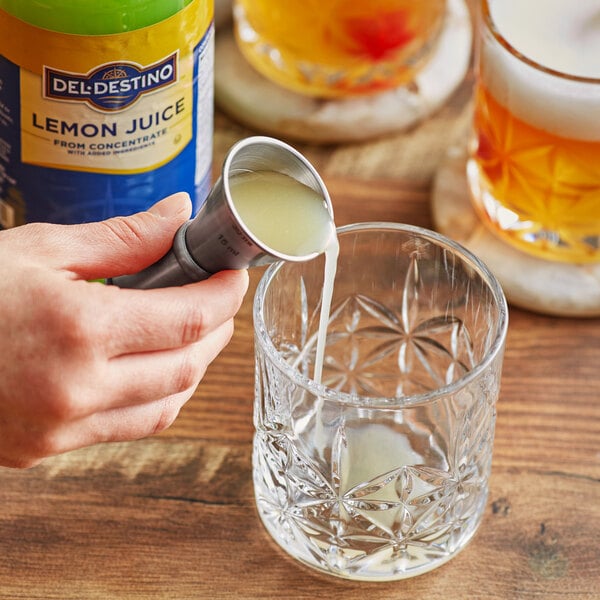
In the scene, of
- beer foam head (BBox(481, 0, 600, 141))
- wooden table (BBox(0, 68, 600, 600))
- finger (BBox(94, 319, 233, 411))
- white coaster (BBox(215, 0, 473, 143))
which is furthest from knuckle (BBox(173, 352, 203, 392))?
white coaster (BBox(215, 0, 473, 143))

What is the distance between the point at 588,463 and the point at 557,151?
264 mm

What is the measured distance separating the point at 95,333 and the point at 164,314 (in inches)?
1.8

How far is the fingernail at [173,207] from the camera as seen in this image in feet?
2.69

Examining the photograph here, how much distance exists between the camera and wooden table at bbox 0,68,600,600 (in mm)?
914

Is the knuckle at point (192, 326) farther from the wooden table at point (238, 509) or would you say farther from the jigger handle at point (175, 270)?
the wooden table at point (238, 509)

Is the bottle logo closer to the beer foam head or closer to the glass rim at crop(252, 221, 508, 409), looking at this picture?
the glass rim at crop(252, 221, 508, 409)

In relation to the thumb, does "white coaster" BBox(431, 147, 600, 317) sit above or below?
below

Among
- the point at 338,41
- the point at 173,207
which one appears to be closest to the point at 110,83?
the point at 173,207

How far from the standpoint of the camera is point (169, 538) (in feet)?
3.09

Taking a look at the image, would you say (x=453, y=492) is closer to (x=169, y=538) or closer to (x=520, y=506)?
(x=520, y=506)

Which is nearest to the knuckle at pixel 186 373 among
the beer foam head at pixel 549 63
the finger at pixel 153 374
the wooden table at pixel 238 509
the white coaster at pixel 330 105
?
the finger at pixel 153 374

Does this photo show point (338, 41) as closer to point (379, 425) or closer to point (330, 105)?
point (330, 105)

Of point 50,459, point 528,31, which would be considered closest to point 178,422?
point 50,459

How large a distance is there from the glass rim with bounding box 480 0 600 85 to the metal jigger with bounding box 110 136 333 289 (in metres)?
0.27
